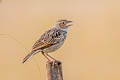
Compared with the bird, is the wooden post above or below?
below

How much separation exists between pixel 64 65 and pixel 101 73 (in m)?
0.23

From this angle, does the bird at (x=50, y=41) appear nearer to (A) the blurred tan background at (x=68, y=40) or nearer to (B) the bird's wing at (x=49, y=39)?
(B) the bird's wing at (x=49, y=39)

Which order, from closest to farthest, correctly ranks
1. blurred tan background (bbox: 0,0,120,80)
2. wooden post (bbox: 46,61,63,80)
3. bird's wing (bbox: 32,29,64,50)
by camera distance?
wooden post (bbox: 46,61,63,80)
bird's wing (bbox: 32,29,64,50)
blurred tan background (bbox: 0,0,120,80)

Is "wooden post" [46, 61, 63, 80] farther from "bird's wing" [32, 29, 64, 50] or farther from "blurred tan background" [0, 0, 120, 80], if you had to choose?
"blurred tan background" [0, 0, 120, 80]

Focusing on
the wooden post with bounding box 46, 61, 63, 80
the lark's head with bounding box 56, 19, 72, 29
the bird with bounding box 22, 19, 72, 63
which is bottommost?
the wooden post with bounding box 46, 61, 63, 80

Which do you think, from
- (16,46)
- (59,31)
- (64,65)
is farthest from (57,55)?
(59,31)

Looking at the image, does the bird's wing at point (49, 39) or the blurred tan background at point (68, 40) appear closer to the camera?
the bird's wing at point (49, 39)

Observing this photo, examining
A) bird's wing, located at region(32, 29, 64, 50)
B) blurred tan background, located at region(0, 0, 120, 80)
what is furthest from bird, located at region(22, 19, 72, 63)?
blurred tan background, located at region(0, 0, 120, 80)

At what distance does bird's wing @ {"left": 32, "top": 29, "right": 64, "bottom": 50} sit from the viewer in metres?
2.33

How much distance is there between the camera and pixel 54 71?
223 cm

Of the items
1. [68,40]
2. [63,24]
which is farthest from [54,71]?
[68,40]

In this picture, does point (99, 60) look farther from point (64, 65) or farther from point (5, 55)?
point (5, 55)

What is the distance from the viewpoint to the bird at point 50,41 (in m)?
2.33

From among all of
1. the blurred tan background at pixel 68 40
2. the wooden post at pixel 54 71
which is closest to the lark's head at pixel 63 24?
the wooden post at pixel 54 71
